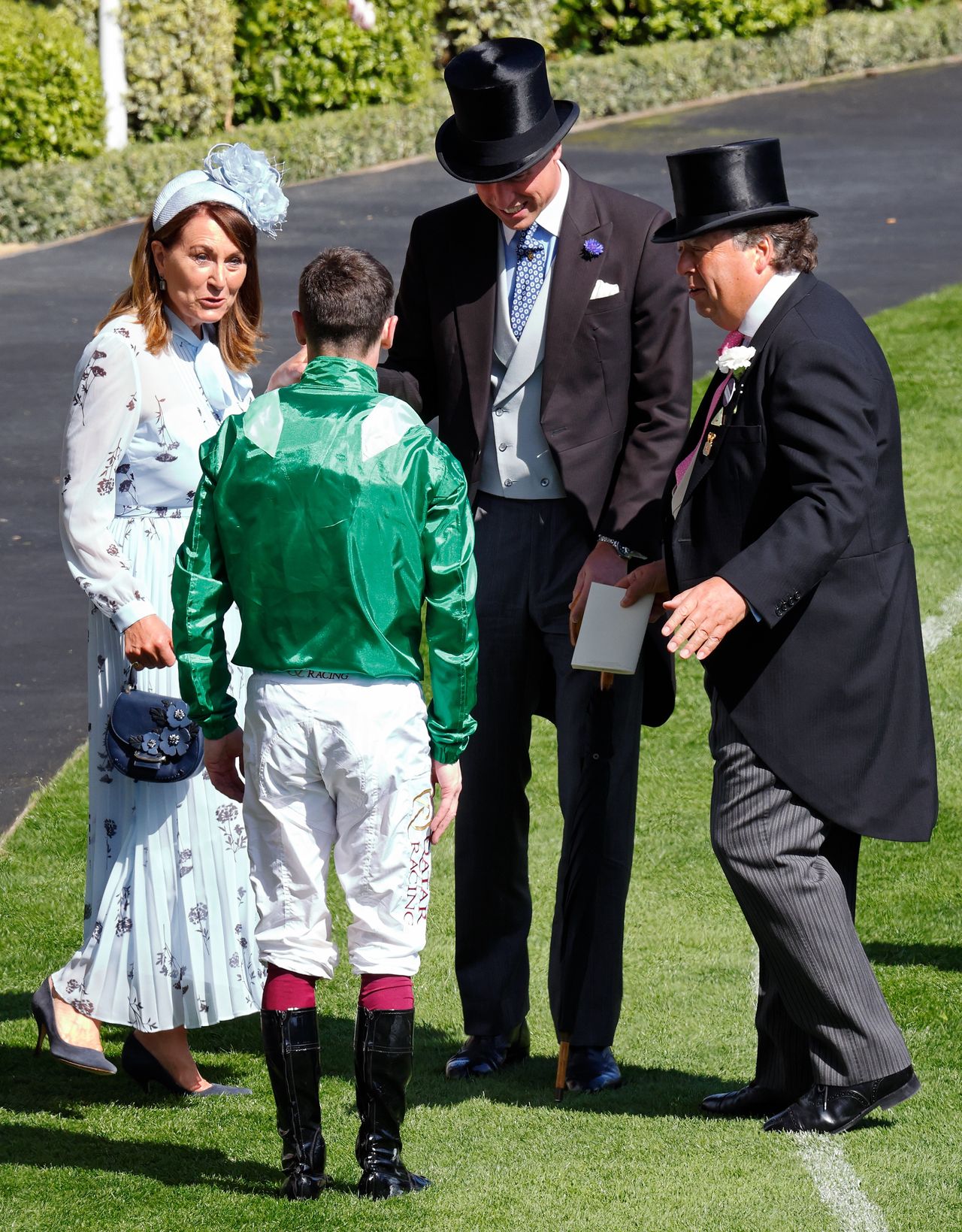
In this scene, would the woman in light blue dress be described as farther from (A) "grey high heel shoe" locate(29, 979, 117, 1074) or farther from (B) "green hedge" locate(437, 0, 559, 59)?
(B) "green hedge" locate(437, 0, 559, 59)

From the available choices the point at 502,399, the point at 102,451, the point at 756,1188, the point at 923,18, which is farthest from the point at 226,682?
the point at 923,18

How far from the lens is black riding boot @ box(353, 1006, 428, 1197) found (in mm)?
3662

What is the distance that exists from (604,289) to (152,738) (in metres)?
1.56

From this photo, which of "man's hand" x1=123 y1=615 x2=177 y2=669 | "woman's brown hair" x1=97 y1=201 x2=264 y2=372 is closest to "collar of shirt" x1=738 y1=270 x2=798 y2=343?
"woman's brown hair" x1=97 y1=201 x2=264 y2=372

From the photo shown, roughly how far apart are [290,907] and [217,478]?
0.88 m

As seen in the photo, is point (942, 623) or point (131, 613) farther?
point (942, 623)

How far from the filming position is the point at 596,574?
443 centimetres

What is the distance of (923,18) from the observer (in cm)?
2217

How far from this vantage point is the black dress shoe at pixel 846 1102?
158 inches

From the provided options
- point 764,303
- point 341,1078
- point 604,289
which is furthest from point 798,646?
point 341,1078

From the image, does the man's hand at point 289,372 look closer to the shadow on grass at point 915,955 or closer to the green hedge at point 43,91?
the shadow on grass at point 915,955

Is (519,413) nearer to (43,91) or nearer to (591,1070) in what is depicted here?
(591,1070)

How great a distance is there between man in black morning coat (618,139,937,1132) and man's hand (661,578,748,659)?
0.24 feet

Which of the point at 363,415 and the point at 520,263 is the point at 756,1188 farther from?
the point at 520,263
